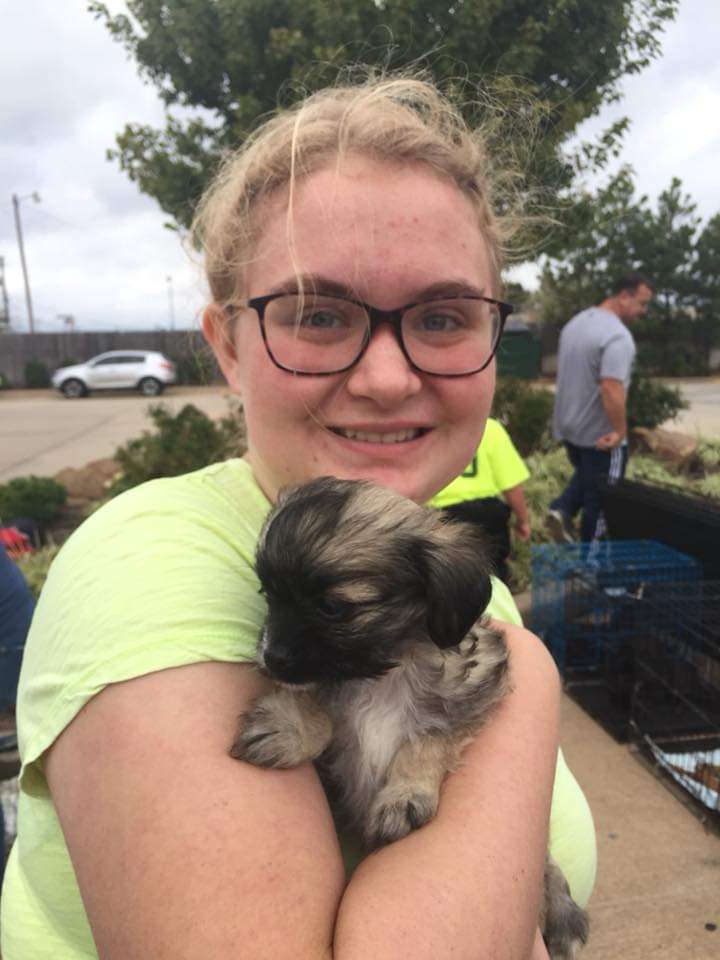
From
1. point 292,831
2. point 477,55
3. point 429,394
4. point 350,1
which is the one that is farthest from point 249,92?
point 292,831

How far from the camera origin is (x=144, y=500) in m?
1.49

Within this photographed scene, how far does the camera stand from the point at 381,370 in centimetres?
167

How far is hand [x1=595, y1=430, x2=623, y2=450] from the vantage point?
808 centimetres

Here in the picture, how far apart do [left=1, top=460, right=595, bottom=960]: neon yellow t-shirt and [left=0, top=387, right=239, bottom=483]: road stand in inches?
307

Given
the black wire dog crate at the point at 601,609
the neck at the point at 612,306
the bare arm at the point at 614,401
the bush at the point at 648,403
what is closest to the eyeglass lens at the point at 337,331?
the black wire dog crate at the point at 601,609

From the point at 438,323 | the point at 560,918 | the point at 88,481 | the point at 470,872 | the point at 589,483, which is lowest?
the point at 88,481

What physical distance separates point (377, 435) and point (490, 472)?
4.30 m

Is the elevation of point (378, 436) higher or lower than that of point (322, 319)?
lower

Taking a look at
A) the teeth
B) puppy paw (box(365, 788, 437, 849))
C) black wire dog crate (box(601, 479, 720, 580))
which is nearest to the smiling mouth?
the teeth

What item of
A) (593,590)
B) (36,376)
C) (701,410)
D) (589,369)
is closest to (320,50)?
(589,369)

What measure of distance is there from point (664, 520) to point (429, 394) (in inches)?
200

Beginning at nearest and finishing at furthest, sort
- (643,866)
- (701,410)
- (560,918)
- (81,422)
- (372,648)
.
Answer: (372,648), (560,918), (643,866), (701,410), (81,422)

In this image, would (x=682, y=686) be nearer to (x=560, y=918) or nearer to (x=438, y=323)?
(x=560, y=918)

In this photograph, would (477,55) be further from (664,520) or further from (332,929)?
(332,929)
